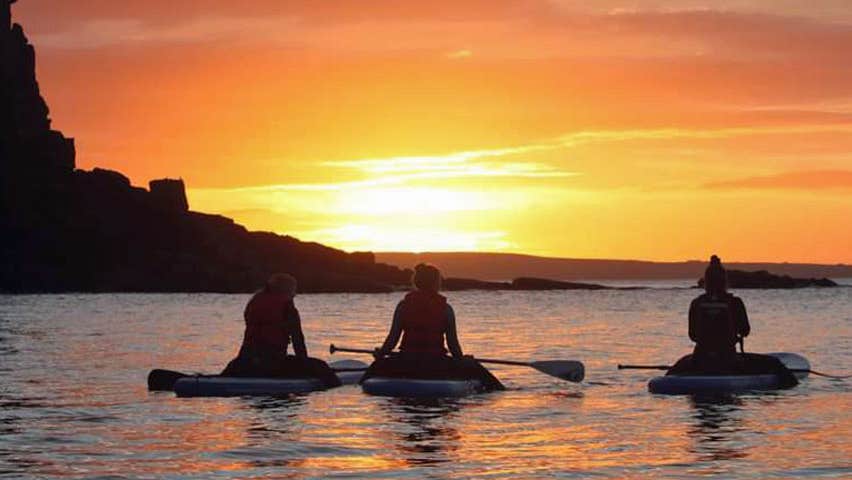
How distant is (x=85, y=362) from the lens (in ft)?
136

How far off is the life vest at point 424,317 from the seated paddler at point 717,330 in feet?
14.6

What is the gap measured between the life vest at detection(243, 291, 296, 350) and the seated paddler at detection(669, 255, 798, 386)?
728cm

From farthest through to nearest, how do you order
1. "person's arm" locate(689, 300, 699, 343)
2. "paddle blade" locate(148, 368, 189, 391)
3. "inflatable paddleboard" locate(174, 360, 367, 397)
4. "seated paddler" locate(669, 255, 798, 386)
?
1. "paddle blade" locate(148, 368, 189, 391)
2. "inflatable paddleboard" locate(174, 360, 367, 397)
3. "person's arm" locate(689, 300, 699, 343)
4. "seated paddler" locate(669, 255, 798, 386)

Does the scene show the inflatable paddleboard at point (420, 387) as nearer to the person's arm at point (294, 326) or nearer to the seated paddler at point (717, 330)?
Result: the person's arm at point (294, 326)

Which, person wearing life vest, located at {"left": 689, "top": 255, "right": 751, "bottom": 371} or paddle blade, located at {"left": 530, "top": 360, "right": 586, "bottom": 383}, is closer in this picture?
person wearing life vest, located at {"left": 689, "top": 255, "right": 751, "bottom": 371}

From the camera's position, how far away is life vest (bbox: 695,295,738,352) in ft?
86.2

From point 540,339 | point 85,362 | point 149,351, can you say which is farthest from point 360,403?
point 540,339

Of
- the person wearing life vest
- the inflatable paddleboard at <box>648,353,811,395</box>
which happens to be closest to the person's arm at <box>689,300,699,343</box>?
the person wearing life vest

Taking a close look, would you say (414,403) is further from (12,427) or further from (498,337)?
(498,337)

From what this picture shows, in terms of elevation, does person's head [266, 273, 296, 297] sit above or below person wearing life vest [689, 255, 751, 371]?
above

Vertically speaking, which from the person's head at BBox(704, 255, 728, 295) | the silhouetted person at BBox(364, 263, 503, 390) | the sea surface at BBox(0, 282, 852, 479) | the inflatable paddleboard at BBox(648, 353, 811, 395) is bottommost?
the sea surface at BBox(0, 282, 852, 479)

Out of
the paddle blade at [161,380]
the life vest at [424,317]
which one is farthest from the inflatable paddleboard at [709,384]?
the paddle blade at [161,380]

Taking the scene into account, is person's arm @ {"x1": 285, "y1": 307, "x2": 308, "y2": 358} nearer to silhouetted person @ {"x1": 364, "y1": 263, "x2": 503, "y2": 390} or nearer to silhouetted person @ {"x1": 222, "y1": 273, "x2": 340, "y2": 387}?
silhouetted person @ {"x1": 222, "y1": 273, "x2": 340, "y2": 387}

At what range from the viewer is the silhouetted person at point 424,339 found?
84.5 feet
